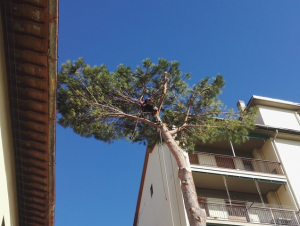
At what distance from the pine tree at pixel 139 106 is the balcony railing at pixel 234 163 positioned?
2145 millimetres

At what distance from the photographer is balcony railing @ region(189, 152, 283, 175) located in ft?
57.1

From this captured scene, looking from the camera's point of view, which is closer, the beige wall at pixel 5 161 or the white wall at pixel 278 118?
the beige wall at pixel 5 161

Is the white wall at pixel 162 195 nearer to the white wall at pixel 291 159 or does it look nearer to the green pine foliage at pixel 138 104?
the green pine foliage at pixel 138 104

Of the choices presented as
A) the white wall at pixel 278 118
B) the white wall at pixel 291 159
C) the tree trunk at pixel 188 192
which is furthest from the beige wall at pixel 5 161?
the white wall at pixel 278 118

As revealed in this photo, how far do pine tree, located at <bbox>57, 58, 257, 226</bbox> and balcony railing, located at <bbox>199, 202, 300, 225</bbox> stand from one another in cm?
286

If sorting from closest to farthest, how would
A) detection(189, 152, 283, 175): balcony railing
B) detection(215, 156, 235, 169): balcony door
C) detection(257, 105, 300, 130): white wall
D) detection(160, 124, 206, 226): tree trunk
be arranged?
1. detection(160, 124, 206, 226): tree trunk
2. detection(189, 152, 283, 175): balcony railing
3. detection(215, 156, 235, 169): balcony door
4. detection(257, 105, 300, 130): white wall

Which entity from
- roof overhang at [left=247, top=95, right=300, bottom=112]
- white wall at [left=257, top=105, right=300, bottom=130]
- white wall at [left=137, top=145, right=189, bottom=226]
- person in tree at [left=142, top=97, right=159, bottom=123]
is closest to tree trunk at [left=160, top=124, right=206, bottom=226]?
person in tree at [left=142, top=97, right=159, bottom=123]

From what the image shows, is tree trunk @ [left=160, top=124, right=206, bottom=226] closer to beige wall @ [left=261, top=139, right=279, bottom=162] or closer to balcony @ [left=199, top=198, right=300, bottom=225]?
balcony @ [left=199, top=198, right=300, bottom=225]

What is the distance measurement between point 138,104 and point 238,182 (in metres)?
6.78

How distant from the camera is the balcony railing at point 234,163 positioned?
17.4 metres

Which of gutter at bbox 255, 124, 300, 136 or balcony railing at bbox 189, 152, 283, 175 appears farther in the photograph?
gutter at bbox 255, 124, 300, 136

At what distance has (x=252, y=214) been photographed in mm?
15891

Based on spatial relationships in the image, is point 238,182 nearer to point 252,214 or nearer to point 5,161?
point 252,214

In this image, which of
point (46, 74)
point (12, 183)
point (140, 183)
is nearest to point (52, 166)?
point (12, 183)
